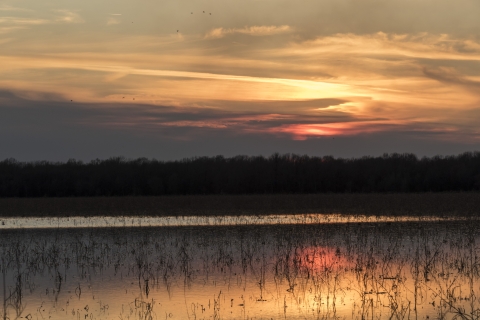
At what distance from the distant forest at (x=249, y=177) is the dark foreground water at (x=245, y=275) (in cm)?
6529

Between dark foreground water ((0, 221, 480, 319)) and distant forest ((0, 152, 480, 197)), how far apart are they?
65.3 metres

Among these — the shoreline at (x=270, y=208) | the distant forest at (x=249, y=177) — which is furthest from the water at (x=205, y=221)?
the distant forest at (x=249, y=177)

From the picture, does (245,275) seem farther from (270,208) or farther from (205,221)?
(270,208)

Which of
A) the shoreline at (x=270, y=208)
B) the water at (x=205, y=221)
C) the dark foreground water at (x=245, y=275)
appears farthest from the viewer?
the shoreline at (x=270, y=208)

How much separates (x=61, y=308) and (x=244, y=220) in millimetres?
21712

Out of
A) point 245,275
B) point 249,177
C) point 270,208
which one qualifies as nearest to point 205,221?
point 270,208

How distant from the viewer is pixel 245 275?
16.4 m

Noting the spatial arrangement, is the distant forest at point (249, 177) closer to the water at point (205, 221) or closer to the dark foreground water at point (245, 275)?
the water at point (205, 221)

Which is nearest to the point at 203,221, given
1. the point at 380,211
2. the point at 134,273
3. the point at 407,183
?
the point at 380,211

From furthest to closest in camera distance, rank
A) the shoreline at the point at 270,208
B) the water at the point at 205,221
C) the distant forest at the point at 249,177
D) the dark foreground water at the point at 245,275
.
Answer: the distant forest at the point at 249,177, the shoreline at the point at 270,208, the water at the point at 205,221, the dark foreground water at the point at 245,275

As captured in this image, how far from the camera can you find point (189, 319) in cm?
1157

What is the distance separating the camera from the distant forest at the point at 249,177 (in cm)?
8994

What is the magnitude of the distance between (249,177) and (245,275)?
8561cm

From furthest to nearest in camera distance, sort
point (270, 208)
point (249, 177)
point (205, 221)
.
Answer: point (249, 177)
point (270, 208)
point (205, 221)
